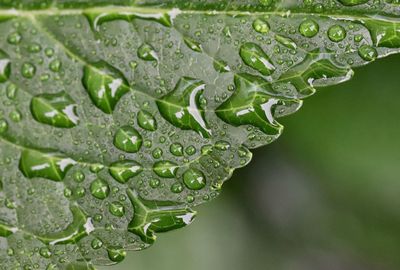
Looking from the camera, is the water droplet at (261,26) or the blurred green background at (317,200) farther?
the blurred green background at (317,200)

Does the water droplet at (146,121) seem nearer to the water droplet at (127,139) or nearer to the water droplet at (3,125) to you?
the water droplet at (127,139)

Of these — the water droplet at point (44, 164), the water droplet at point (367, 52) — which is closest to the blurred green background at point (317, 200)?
the water droplet at point (367, 52)

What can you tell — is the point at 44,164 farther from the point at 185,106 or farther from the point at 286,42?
the point at 286,42

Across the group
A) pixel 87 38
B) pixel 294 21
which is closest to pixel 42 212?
pixel 87 38

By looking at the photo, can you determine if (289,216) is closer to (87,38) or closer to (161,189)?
(161,189)

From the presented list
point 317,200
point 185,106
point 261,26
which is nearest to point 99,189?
point 185,106
